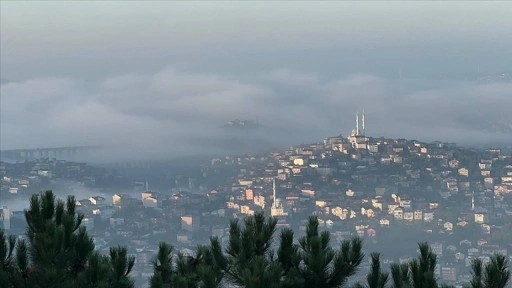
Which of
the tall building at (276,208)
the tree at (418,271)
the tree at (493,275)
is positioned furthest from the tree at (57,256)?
the tall building at (276,208)

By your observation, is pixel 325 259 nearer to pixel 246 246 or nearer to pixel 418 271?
pixel 246 246

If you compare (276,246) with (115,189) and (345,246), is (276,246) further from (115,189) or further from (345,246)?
(115,189)

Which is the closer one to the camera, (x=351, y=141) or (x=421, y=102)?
(x=351, y=141)

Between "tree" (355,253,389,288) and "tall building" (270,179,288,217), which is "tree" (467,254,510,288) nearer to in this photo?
"tree" (355,253,389,288)

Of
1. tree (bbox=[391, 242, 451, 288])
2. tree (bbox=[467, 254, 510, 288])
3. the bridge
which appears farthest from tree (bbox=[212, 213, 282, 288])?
the bridge

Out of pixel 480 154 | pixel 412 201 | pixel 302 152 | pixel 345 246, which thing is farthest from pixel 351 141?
pixel 345 246

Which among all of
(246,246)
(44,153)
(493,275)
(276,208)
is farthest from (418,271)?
(44,153)
